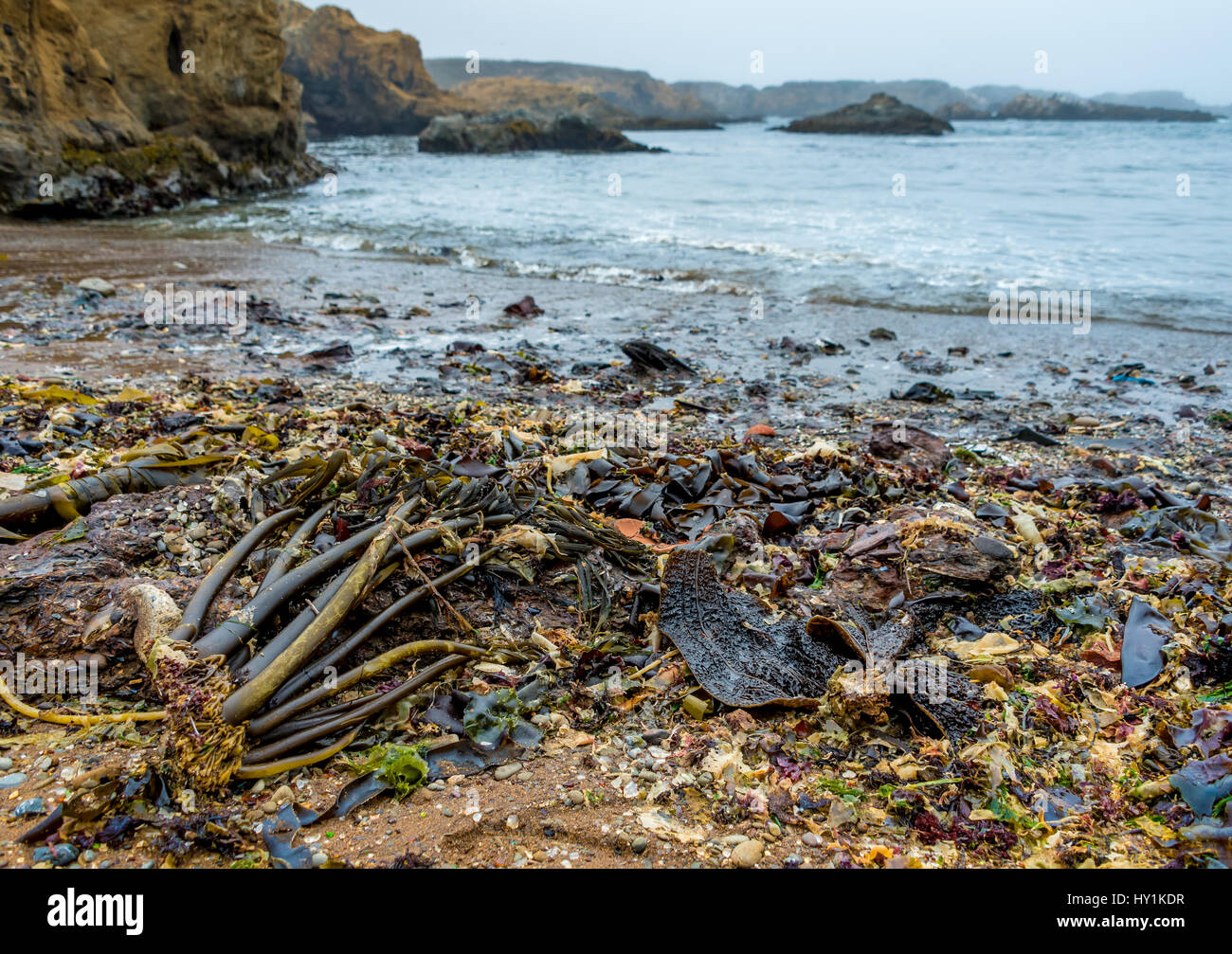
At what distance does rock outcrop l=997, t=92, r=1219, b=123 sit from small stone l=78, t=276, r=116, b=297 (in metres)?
89.9

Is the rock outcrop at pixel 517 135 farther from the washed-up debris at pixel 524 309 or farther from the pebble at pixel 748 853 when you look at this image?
the pebble at pixel 748 853

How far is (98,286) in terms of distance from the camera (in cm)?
845

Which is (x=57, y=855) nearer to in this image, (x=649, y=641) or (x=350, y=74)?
(x=649, y=641)

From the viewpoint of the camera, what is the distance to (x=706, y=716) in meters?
2.50

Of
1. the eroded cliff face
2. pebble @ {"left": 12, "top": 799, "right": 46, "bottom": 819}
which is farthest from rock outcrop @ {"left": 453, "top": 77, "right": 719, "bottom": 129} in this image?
pebble @ {"left": 12, "top": 799, "right": 46, "bottom": 819}

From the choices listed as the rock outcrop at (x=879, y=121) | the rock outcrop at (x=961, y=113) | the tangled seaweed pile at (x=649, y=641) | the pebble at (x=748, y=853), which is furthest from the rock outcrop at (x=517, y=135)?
the rock outcrop at (x=961, y=113)

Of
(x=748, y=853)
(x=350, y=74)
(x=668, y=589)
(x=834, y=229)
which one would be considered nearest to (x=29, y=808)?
(x=748, y=853)

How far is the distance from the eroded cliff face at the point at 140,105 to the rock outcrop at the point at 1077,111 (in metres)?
81.7

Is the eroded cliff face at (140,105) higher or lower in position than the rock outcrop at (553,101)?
lower

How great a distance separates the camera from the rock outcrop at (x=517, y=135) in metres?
45.8

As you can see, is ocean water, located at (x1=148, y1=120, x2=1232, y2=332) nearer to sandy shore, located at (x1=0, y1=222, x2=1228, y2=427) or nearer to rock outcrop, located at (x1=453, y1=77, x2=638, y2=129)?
sandy shore, located at (x1=0, y1=222, x2=1228, y2=427)

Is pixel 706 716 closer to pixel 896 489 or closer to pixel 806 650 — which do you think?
pixel 806 650

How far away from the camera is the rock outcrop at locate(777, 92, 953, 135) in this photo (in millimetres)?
64312

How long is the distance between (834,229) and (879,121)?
61680mm
